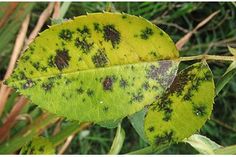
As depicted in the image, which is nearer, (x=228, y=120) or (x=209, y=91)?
(x=209, y=91)

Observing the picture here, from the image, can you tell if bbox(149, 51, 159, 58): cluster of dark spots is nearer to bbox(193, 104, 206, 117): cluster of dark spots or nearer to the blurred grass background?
bbox(193, 104, 206, 117): cluster of dark spots

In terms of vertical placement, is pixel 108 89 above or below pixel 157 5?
below

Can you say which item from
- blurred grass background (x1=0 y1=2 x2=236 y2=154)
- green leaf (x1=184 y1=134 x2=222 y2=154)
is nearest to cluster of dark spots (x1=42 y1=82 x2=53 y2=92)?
green leaf (x1=184 y1=134 x2=222 y2=154)

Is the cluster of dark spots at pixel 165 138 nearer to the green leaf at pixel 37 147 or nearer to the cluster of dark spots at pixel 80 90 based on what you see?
the cluster of dark spots at pixel 80 90

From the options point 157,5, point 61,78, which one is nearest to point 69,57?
point 61,78

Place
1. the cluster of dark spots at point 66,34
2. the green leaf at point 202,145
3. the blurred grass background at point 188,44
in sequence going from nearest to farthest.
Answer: the cluster of dark spots at point 66,34, the green leaf at point 202,145, the blurred grass background at point 188,44

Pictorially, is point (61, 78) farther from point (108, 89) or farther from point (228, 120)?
point (228, 120)

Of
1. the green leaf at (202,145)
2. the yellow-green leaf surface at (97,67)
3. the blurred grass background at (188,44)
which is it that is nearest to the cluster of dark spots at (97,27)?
the yellow-green leaf surface at (97,67)

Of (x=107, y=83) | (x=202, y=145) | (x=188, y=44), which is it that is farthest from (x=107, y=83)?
(x=188, y=44)
